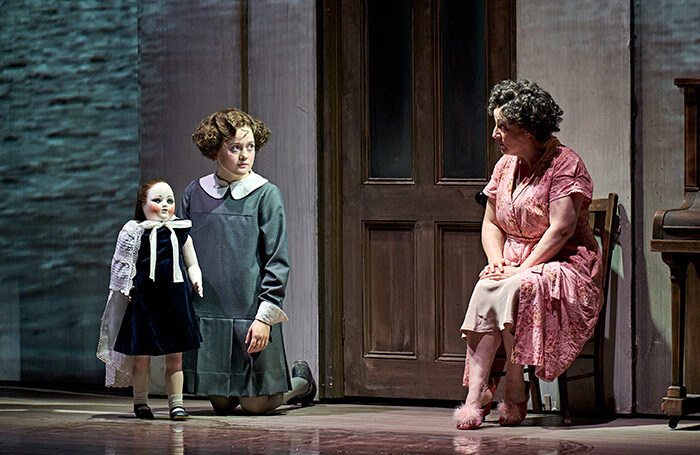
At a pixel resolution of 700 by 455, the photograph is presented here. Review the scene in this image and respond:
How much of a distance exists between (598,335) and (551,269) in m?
0.53

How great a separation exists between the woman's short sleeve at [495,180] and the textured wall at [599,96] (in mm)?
414

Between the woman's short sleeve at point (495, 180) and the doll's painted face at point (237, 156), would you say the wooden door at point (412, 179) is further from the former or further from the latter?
the doll's painted face at point (237, 156)

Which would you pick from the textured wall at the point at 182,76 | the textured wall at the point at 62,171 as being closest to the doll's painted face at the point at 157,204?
Result: the textured wall at the point at 182,76

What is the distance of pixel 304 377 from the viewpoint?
5.87m

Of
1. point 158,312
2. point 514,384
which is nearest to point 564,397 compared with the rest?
point 514,384

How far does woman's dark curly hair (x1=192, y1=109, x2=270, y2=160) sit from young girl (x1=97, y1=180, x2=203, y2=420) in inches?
11.7

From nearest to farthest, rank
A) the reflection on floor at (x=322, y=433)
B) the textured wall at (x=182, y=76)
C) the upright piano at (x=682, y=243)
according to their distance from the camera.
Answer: the reflection on floor at (x=322, y=433)
the upright piano at (x=682, y=243)
the textured wall at (x=182, y=76)

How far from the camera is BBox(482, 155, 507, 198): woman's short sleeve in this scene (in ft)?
17.7

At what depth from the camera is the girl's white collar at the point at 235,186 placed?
5598 millimetres

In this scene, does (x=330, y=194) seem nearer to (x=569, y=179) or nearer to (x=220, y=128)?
(x=220, y=128)

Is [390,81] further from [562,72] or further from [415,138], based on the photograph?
[562,72]

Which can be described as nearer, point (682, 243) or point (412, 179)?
point (682, 243)

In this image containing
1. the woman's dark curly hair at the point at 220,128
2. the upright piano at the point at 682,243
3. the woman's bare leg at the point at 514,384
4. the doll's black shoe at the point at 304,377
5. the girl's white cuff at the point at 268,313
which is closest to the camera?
the upright piano at the point at 682,243

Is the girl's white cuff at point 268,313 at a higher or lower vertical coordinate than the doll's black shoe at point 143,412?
higher
